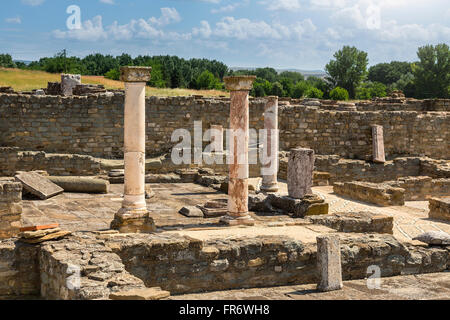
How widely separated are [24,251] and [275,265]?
12.7 ft

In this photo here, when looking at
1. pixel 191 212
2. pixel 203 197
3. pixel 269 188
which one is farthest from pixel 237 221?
pixel 269 188

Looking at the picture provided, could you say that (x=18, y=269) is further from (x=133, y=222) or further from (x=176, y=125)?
(x=176, y=125)

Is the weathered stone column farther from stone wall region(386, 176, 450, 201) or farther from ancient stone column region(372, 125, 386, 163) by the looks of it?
ancient stone column region(372, 125, 386, 163)

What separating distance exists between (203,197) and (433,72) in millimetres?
52733

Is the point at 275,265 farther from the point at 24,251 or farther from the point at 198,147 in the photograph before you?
the point at 198,147

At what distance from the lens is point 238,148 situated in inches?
487

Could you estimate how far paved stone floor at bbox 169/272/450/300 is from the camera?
854 centimetres

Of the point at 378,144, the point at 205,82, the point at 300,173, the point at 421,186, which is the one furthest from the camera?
the point at 205,82

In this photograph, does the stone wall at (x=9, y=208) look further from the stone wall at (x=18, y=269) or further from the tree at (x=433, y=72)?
the tree at (x=433, y=72)

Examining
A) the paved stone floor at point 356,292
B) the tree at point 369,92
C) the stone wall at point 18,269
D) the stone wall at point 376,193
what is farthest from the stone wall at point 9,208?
the tree at point 369,92

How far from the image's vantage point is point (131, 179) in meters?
11.4

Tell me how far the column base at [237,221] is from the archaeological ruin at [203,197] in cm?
3
